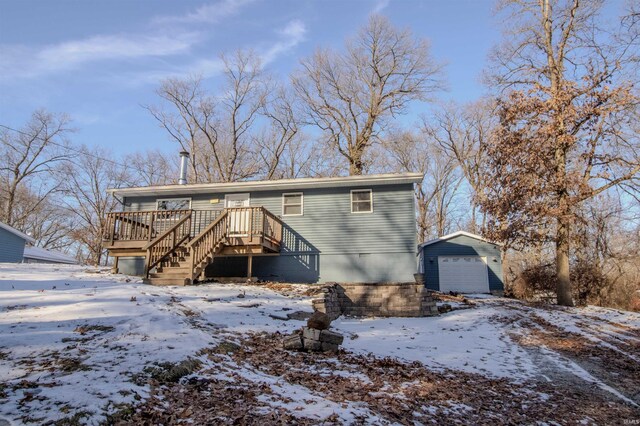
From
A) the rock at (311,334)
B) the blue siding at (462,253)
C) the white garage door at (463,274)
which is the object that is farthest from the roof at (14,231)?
the white garage door at (463,274)

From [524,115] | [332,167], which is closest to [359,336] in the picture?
[524,115]

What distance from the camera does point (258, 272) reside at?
48.4 ft

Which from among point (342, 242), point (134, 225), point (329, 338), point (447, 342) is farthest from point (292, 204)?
point (329, 338)

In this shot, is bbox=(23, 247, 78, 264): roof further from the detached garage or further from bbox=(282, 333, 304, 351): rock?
bbox=(282, 333, 304, 351): rock

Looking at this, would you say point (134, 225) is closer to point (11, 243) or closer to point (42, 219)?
point (11, 243)

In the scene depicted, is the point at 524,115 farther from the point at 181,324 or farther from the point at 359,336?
the point at 181,324

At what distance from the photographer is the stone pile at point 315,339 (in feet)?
20.9

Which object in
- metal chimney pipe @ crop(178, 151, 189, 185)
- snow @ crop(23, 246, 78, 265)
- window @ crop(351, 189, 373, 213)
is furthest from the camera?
snow @ crop(23, 246, 78, 265)

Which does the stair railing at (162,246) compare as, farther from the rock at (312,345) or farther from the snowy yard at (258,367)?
the rock at (312,345)

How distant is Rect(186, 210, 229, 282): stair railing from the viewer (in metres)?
11.4

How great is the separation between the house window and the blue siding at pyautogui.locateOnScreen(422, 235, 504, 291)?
12522 millimetres

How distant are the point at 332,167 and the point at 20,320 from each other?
26388 mm

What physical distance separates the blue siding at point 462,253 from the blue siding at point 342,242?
24.1ft

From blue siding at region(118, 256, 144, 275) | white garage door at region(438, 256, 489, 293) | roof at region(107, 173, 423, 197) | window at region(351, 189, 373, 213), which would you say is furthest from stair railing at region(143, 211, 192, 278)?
white garage door at region(438, 256, 489, 293)
